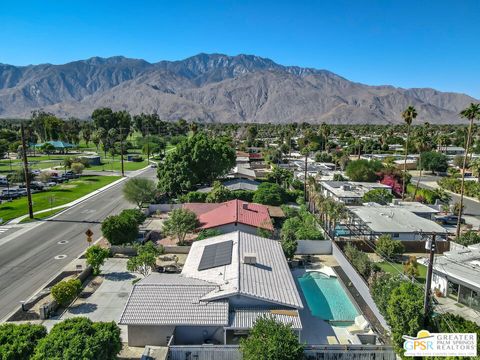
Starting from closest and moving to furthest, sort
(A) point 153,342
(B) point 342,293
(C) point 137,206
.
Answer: (A) point 153,342, (B) point 342,293, (C) point 137,206

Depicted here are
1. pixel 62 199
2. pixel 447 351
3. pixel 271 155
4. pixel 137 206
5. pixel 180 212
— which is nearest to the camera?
pixel 447 351

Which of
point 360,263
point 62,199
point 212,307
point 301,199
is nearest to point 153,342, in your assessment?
point 212,307

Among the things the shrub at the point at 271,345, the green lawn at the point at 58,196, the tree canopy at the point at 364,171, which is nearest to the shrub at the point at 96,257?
the shrub at the point at 271,345

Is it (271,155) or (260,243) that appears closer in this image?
(260,243)

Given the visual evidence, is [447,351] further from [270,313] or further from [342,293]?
[342,293]

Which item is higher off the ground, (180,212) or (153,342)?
(180,212)

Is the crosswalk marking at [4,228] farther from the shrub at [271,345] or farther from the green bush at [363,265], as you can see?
the green bush at [363,265]

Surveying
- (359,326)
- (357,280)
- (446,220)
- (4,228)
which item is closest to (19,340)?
(359,326)
